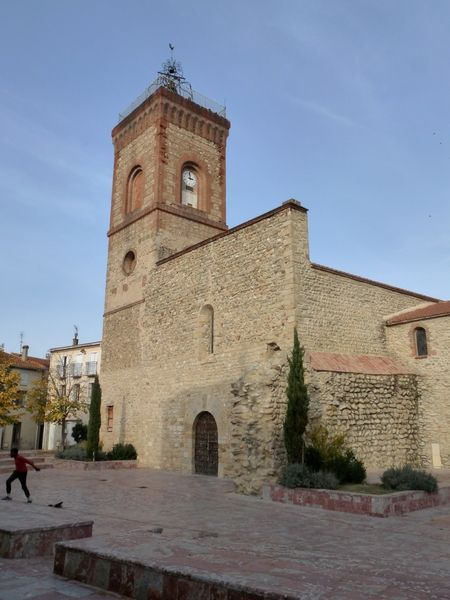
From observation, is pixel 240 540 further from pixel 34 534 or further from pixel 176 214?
pixel 176 214

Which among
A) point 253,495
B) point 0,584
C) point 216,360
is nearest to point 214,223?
point 216,360

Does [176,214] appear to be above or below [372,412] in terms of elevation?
above

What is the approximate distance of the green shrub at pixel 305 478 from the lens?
10508 millimetres

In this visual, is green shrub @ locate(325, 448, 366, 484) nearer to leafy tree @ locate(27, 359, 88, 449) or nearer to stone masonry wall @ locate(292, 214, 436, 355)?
stone masonry wall @ locate(292, 214, 436, 355)

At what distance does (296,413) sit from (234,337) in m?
4.53

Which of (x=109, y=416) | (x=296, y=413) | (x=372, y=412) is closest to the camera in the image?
(x=296, y=413)

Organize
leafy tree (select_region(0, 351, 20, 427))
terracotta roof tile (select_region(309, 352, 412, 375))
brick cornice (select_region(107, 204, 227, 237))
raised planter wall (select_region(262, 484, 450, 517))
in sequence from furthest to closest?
leafy tree (select_region(0, 351, 20, 427))
brick cornice (select_region(107, 204, 227, 237))
terracotta roof tile (select_region(309, 352, 412, 375))
raised planter wall (select_region(262, 484, 450, 517))

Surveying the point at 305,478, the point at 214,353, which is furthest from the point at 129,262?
the point at 305,478

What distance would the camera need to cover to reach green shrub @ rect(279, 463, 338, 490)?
34.5 feet

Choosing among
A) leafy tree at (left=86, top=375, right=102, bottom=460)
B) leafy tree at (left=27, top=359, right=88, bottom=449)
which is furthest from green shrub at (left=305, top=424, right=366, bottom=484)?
leafy tree at (left=27, top=359, right=88, bottom=449)

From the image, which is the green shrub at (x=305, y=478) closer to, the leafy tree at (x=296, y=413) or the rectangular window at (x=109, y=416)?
the leafy tree at (x=296, y=413)

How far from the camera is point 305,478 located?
10758 mm

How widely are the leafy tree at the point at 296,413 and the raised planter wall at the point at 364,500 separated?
104cm

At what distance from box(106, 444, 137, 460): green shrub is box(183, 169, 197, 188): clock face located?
12.1m
